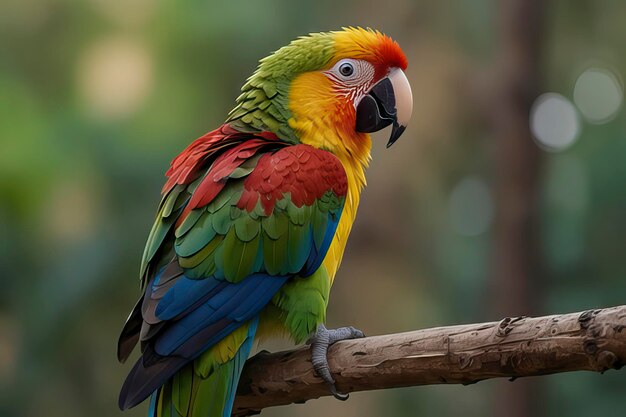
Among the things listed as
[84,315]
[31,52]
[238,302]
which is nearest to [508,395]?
[84,315]

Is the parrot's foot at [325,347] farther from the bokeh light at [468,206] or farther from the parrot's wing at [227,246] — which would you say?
the bokeh light at [468,206]

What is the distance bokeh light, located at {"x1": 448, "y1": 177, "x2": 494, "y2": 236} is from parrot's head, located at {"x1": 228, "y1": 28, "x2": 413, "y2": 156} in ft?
11.6

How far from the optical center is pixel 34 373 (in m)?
4.38

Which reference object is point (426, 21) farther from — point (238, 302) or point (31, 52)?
point (238, 302)

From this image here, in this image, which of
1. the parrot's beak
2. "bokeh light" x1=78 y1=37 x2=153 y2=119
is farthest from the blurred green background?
the parrot's beak

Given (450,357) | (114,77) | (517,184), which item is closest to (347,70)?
(450,357)

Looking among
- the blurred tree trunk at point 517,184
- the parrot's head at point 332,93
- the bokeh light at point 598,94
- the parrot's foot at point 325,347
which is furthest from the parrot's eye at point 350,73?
the bokeh light at point 598,94

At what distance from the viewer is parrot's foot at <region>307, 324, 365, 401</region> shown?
214cm

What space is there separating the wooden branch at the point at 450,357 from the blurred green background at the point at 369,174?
7.97ft

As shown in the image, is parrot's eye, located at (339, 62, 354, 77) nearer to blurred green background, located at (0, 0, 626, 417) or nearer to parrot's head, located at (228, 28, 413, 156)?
parrot's head, located at (228, 28, 413, 156)

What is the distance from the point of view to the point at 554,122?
17.4ft

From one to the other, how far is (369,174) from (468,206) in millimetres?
937

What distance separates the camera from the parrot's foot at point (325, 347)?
2.14 m

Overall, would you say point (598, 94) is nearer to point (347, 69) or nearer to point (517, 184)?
point (517, 184)
